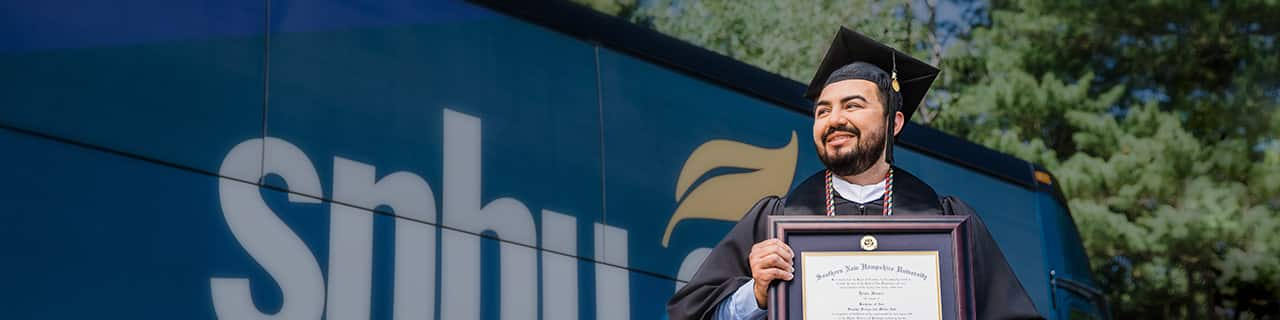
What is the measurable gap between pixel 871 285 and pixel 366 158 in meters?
2.32

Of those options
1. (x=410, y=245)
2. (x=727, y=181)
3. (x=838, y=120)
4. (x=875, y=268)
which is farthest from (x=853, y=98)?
(x=727, y=181)

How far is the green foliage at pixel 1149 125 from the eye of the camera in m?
17.1

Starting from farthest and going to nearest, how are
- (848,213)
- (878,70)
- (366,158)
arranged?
(366,158), (878,70), (848,213)

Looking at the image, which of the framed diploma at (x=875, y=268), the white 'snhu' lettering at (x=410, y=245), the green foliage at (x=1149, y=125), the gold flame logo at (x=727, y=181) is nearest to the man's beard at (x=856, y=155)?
the framed diploma at (x=875, y=268)

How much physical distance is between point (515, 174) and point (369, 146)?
695 millimetres

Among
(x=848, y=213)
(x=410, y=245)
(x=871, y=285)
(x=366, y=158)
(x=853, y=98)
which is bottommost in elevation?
(x=871, y=285)

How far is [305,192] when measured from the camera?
4.79 metres

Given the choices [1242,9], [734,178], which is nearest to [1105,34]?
[1242,9]

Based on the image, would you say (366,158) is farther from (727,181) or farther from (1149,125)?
(1149,125)

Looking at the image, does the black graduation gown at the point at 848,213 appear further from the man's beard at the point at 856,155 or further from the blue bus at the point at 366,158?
the blue bus at the point at 366,158

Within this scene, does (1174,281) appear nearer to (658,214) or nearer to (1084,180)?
(1084,180)

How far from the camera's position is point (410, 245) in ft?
16.8

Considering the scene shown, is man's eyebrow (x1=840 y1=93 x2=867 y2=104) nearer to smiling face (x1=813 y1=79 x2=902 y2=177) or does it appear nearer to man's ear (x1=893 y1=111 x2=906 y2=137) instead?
smiling face (x1=813 y1=79 x2=902 y2=177)

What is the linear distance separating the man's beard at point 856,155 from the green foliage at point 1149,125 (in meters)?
14.1
